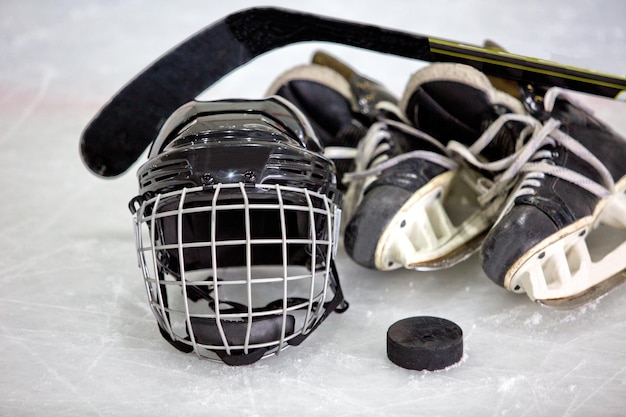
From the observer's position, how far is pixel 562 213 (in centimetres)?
114

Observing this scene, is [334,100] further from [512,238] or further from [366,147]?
[512,238]

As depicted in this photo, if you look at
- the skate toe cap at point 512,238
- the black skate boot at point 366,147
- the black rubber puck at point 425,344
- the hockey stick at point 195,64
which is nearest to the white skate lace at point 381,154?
the black skate boot at point 366,147

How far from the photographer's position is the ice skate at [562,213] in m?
1.11

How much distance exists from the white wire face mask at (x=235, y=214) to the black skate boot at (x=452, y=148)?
196 millimetres

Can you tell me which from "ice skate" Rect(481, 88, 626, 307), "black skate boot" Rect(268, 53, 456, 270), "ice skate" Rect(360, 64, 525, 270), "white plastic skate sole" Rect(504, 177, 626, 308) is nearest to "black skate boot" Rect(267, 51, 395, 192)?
"black skate boot" Rect(268, 53, 456, 270)

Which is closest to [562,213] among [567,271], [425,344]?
[567,271]

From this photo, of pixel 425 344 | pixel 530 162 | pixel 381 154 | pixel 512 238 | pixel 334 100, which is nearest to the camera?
pixel 425 344

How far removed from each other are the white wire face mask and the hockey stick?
361 mm

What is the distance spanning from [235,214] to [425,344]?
328mm

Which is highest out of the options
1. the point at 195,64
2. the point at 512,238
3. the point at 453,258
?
the point at 195,64

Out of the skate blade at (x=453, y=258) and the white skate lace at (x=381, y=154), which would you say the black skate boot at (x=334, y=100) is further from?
the skate blade at (x=453, y=258)

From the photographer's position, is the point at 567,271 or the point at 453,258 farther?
the point at 453,258

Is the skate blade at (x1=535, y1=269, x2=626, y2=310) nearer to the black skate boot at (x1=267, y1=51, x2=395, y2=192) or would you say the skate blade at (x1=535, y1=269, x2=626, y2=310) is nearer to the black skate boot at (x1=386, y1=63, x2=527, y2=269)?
the black skate boot at (x1=386, y1=63, x2=527, y2=269)

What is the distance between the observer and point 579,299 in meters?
1.13
